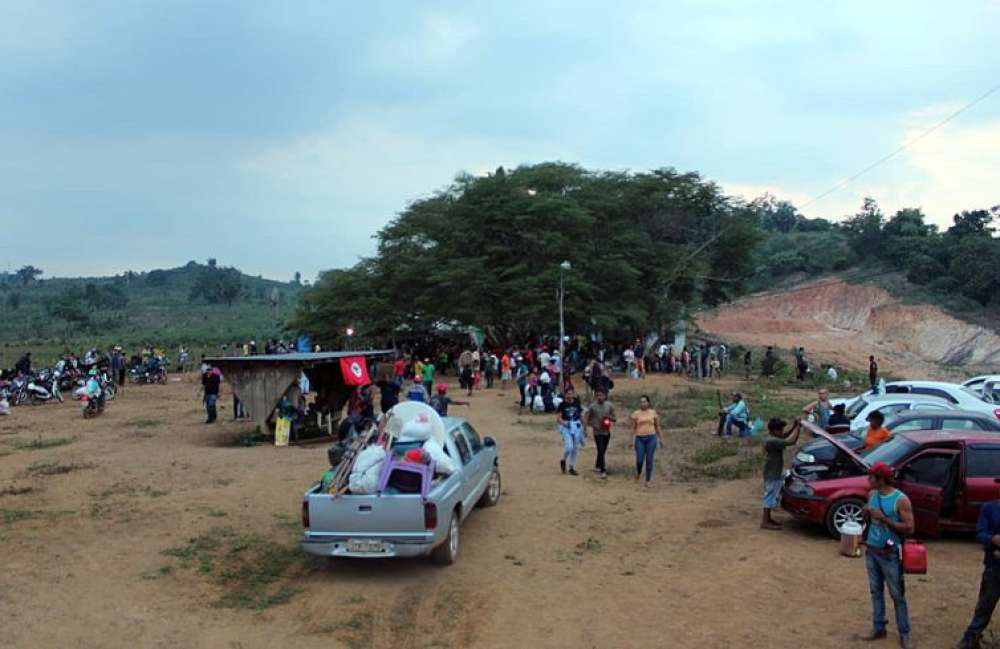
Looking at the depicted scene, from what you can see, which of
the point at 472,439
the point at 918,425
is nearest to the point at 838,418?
the point at 918,425

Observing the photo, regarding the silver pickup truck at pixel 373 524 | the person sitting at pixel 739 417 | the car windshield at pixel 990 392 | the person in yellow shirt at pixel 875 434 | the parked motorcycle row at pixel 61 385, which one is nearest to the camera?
the silver pickup truck at pixel 373 524

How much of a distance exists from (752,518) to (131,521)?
8.54 meters

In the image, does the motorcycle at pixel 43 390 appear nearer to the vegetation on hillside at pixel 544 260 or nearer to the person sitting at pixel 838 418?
the vegetation on hillside at pixel 544 260

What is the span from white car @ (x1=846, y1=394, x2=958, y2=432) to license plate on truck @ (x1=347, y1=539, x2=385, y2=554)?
10.3 meters

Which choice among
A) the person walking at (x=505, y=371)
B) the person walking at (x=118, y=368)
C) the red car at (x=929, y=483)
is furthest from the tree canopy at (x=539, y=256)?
the red car at (x=929, y=483)

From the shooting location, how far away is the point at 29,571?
9.05 meters

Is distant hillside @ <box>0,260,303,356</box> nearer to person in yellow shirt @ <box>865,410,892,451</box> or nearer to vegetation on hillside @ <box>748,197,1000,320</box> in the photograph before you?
person in yellow shirt @ <box>865,410,892,451</box>

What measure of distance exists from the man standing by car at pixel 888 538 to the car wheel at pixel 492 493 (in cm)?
597

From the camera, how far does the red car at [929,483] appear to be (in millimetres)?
9648

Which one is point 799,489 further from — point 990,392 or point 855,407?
point 990,392

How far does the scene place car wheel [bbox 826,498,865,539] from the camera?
32.7 ft

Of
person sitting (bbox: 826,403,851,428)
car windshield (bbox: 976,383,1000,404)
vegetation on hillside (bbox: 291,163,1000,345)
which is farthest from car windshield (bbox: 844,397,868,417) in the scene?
vegetation on hillside (bbox: 291,163,1000,345)

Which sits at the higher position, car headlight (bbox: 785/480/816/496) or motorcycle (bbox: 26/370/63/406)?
motorcycle (bbox: 26/370/63/406)

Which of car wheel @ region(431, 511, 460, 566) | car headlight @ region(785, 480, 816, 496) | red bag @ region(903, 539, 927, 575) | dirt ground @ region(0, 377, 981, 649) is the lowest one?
dirt ground @ region(0, 377, 981, 649)
